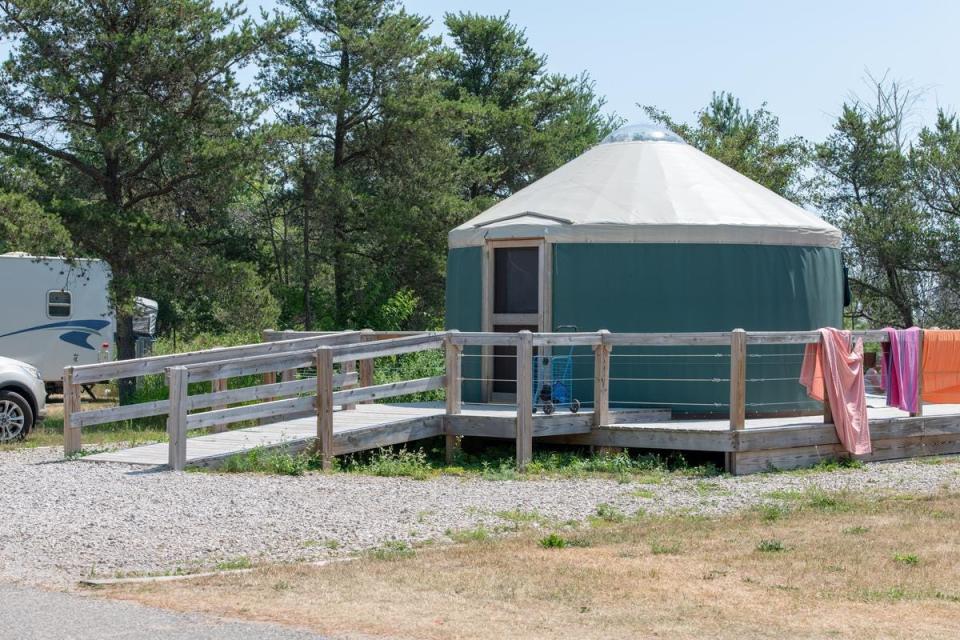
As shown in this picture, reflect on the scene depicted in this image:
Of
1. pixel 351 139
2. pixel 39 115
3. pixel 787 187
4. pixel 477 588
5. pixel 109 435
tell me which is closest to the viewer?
pixel 477 588

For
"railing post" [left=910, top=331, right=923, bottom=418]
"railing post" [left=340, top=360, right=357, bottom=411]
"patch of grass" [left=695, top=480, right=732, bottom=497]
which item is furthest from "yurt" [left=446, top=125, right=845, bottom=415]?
"patch of grass" [left=695, top=480, right=732, bottom=497]

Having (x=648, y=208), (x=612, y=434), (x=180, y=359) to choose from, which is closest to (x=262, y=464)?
(x=180, y=359)

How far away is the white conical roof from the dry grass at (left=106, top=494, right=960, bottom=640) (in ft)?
15.9

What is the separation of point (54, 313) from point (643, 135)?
841cm

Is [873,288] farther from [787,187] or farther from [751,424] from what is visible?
[751,424]

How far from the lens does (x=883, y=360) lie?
11219 mm

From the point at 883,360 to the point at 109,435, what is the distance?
779 centimetres

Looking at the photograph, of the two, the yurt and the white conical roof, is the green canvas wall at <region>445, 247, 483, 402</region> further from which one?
the white conical roof

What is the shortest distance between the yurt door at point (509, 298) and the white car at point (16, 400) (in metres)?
4.50

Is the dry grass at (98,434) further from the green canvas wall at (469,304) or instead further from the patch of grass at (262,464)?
the green canvas wall at (469,304)

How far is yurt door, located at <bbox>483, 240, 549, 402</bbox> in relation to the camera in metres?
11.8

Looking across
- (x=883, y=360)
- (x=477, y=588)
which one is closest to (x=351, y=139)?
(x=883, y=360)

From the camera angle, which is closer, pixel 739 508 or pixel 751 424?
pixel 739 508

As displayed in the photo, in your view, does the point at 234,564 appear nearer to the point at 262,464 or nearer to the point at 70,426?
the point at 262,464
